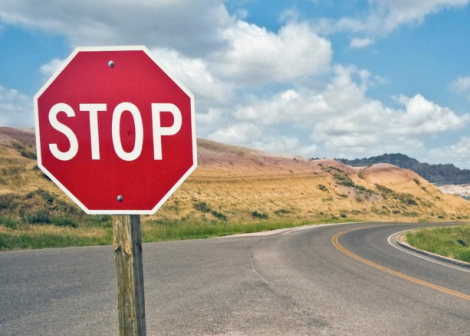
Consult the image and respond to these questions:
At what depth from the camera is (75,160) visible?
2072 millimetres

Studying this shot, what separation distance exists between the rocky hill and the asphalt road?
1605cm

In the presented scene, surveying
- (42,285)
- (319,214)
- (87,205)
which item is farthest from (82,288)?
(319,214)

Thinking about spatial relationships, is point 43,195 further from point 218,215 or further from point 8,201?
point 218,215

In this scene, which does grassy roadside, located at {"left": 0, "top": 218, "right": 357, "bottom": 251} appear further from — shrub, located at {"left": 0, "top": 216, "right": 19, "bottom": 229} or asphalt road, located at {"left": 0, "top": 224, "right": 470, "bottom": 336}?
asphalt road, located at {"left": 0, "top": 224, "right": 470, "bottom": 336}

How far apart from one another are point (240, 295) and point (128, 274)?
5638mm

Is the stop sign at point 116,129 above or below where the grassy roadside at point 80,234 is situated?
above

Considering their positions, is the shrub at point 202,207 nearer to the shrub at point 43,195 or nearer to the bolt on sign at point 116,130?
the shrub at point 43,195

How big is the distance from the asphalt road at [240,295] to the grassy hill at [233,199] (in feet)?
21.6

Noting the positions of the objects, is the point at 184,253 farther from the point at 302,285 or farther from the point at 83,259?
the point at 302,285

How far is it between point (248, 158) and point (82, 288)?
60.6m

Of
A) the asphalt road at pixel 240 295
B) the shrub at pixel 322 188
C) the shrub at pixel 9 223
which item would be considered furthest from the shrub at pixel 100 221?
the shrub at pixel 322 188

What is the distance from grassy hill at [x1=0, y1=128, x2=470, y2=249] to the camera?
2172cm

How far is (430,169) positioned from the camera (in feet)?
584

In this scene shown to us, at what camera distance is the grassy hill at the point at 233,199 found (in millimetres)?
21719
